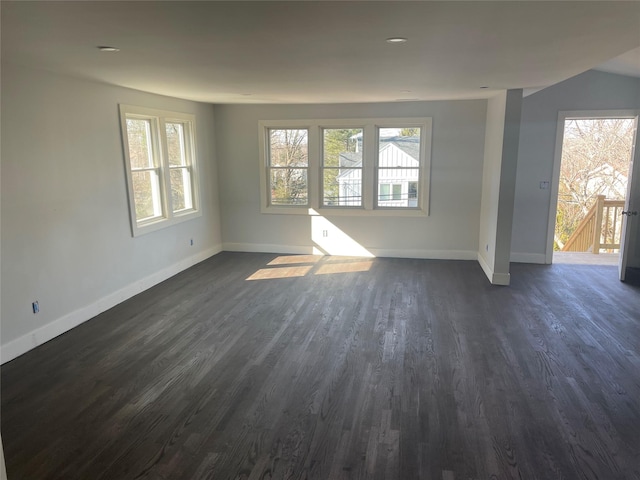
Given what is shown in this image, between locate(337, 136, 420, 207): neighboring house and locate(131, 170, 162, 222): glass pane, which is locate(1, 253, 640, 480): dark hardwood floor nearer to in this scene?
locate(131, 170, 162, 222): glass pane

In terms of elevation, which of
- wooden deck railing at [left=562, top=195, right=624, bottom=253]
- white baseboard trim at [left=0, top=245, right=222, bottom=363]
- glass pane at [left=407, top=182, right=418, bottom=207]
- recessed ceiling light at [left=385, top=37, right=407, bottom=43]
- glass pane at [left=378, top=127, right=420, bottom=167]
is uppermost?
recessed ceiling light at [left=385, top=37, right=407, bottom=43]

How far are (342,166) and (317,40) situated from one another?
437cm

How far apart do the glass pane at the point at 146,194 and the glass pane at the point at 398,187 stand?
3.33 meters

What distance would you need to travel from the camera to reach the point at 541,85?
15.5 ft

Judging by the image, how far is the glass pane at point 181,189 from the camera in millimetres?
6172

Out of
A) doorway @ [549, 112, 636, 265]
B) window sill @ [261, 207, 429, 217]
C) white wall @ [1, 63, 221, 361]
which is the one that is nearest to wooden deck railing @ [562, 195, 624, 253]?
doorway @ [549, 112, 636, 265]

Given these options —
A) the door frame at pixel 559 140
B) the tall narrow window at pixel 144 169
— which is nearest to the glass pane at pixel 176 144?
the tall narrow window at pixel 144 169

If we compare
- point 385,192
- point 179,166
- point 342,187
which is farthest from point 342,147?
point 179,166

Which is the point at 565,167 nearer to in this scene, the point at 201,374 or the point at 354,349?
the point at 354,349

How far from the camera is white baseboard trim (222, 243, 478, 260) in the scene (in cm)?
680

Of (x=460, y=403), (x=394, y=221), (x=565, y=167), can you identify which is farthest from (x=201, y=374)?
(x=565, y=167)

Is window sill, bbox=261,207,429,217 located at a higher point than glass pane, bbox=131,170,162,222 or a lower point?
lower

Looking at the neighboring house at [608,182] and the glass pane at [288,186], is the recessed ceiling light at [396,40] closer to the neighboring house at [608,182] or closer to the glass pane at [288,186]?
the glass pane at [288,186]

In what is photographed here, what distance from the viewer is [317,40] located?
2.60 metres
